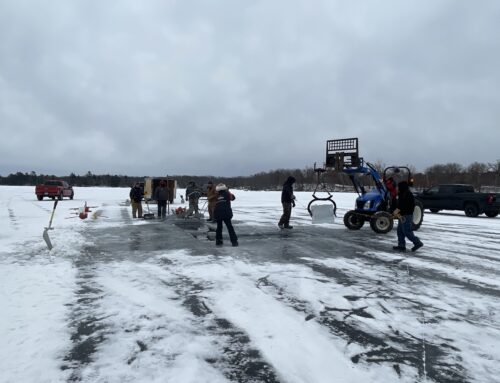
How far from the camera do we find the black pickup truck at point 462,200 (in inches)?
754

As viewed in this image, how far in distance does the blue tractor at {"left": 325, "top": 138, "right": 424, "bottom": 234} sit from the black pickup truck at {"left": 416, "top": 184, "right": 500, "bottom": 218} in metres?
9.42

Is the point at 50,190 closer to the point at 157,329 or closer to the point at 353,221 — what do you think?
the point at 353,221

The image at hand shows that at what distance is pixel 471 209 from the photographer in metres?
19.6

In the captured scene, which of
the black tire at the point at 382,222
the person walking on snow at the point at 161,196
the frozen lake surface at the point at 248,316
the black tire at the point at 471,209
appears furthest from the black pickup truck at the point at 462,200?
the person walking on snow at the point at 161,196

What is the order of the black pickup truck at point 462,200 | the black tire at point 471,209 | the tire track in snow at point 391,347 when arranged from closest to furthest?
the tire track in snow at point 391,347 → the black pickup truck at point 462,200 → the black tire at point 471,209

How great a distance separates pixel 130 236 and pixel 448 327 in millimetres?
9123

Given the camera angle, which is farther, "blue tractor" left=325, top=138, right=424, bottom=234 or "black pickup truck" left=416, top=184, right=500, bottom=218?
"black pickup truck" left=416, top=184, right=500, bottom=218

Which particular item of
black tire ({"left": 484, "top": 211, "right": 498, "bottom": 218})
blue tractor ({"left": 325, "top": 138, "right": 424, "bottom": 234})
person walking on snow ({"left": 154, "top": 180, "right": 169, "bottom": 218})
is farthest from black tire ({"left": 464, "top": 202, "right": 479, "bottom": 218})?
person walking on snow ({"left": 154, "top": 180, "right": 169, "bottom": 218})

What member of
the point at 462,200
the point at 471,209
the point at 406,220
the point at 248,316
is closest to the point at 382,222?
the point at 406,220

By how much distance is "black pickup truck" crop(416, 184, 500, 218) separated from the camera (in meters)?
19.1

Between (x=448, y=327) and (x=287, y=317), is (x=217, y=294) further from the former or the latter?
(x=448, y=327)

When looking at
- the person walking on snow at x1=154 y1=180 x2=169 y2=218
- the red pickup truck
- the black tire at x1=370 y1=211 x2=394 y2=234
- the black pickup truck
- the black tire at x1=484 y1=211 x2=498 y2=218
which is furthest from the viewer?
the red pickup truck

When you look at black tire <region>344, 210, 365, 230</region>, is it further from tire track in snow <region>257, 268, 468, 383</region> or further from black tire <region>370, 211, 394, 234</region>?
tire track in snow <region>257, 268, 468, 383</region>

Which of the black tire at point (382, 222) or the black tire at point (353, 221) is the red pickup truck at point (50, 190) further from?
the black tire at point (382, 222)
